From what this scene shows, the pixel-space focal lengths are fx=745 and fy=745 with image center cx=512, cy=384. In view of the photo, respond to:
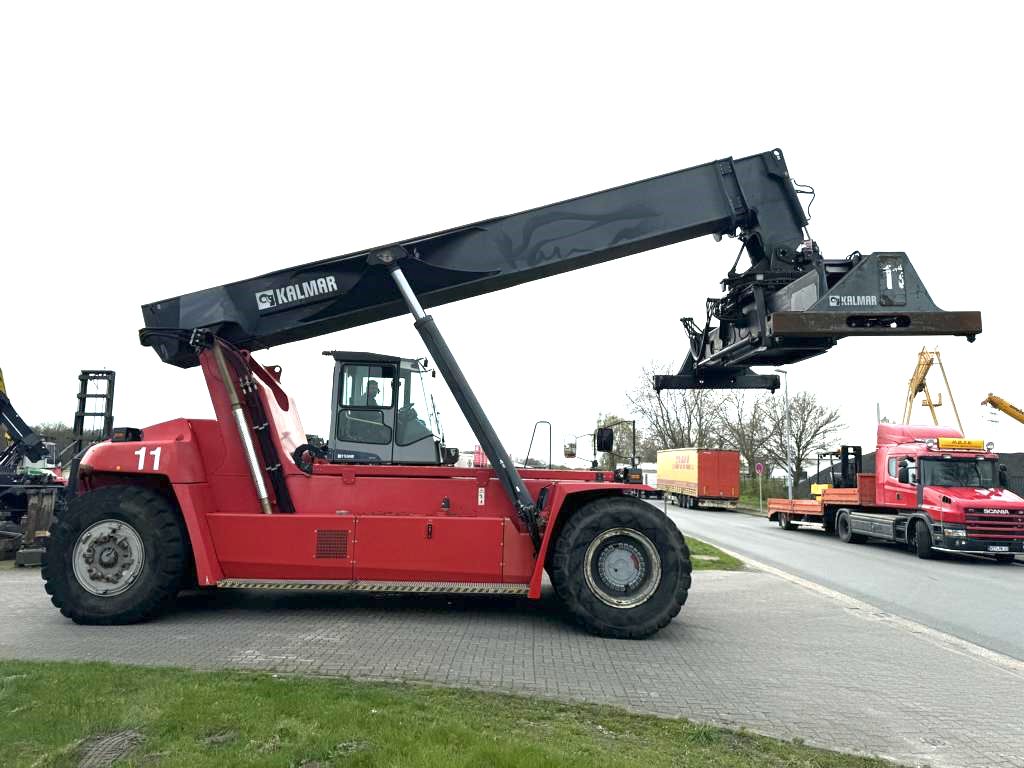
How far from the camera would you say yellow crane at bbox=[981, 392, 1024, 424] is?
1618 inches

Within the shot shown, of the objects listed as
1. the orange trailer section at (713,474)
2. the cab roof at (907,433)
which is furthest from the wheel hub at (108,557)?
the orange trailer section at (713,474)

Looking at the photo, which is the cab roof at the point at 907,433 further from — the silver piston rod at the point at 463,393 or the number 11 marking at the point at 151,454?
the number 11 marking at the point at 151,454

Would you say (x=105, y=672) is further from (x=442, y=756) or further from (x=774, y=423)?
(x=774, y=423)

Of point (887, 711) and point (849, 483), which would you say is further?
point (849, 483)

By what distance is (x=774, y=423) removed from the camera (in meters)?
55.6

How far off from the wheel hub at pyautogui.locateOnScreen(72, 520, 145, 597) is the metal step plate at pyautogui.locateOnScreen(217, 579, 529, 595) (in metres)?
1.02

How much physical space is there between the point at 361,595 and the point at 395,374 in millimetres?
3188

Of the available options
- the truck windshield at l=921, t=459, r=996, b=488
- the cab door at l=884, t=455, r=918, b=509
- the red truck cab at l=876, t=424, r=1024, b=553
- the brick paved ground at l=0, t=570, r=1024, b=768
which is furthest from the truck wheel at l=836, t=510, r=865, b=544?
the brick paved ground at l=0, t=570, r=1024, b=768

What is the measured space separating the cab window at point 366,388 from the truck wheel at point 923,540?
633 inches

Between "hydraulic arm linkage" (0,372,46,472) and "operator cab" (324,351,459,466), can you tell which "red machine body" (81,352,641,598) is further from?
"hydraulic arm linkage" (0,372,46,472)

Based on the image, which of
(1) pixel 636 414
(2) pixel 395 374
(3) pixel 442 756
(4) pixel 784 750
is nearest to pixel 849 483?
(2) pixel 395 374

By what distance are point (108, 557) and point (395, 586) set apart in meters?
3.23

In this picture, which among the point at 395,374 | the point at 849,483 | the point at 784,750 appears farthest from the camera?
the point at 849,483

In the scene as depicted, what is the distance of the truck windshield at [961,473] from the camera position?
19.5 metres
